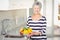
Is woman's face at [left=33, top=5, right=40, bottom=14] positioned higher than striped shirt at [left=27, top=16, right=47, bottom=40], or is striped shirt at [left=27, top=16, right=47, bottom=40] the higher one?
woman's face at [left=33, top=5, right=40, bottom=14]

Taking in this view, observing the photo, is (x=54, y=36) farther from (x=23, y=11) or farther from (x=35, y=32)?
(x=23, y=11)

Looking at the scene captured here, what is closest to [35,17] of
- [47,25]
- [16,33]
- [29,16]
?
[29,16]

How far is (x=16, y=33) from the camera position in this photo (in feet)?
6.15

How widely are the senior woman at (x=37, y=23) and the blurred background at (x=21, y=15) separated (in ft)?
0.29

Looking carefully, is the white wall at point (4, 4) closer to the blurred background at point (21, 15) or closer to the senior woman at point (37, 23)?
the blurred background at point (21, 15)

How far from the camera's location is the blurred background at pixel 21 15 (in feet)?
6.04

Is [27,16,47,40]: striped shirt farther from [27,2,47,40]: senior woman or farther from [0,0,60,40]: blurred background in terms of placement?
[0,0,60,40]: blurred background

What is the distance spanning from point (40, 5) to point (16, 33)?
0.50m

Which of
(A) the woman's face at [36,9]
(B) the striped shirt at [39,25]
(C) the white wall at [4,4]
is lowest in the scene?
(B) the striped shirt at [39,25]

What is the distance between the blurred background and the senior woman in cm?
9

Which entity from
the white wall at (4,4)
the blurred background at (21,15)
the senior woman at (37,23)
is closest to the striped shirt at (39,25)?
the senior woman at (37,23)

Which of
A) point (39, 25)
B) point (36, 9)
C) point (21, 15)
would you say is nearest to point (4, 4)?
point (21, 15)

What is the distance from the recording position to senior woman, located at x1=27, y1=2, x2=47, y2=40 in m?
1.73

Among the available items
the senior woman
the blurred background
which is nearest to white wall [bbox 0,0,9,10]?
the blurred background
